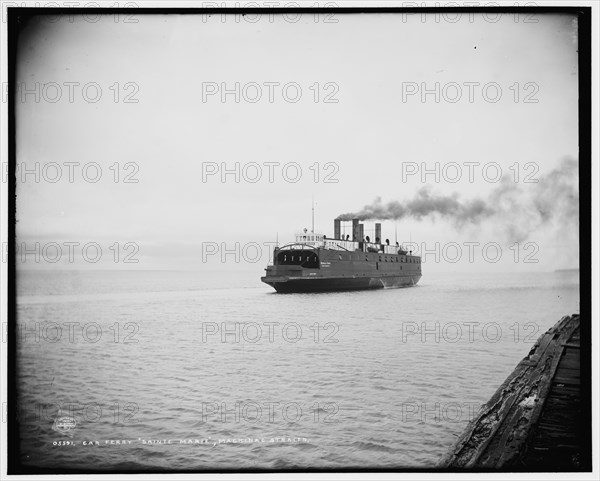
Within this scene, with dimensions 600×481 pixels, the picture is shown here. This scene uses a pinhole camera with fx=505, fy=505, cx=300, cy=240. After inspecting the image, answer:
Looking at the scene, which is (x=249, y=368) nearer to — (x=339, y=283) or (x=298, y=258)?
(x=298, y=258)

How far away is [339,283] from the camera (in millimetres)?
4215

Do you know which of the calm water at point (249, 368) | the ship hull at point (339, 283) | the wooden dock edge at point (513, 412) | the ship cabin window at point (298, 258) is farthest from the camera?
the ship hull at point (339, 283)

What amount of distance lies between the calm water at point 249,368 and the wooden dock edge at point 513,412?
3.7 inches

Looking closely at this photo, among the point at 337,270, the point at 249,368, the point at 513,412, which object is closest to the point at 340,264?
the point at 337,270

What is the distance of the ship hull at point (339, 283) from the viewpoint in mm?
3580

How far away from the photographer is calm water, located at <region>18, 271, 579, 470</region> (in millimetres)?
2799

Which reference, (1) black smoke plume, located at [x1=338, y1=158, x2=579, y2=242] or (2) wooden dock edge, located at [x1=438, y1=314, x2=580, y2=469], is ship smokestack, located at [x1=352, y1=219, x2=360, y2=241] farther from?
(2) wooden dock edge, located at [x1=438, y1=314, x2=580, y2=469]

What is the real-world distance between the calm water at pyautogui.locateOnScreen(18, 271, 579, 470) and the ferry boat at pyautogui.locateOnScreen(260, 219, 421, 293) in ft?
0.69

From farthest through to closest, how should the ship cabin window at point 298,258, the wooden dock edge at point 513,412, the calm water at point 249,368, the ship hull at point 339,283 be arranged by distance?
1. the ship hull at point 339,283
2. the ship cabin window at point 298,258
3. the calm water at point 249,368
4. the wooden dock edge at point 513,412

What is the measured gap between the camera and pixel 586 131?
282 cm

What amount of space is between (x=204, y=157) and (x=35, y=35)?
3.71ft

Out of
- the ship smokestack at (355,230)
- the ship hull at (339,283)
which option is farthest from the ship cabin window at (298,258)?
the ship smokestack at (355,230)

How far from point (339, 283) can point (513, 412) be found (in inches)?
70.0

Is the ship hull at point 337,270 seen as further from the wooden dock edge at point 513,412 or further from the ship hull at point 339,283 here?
the wooden dock edge at point 513,412
